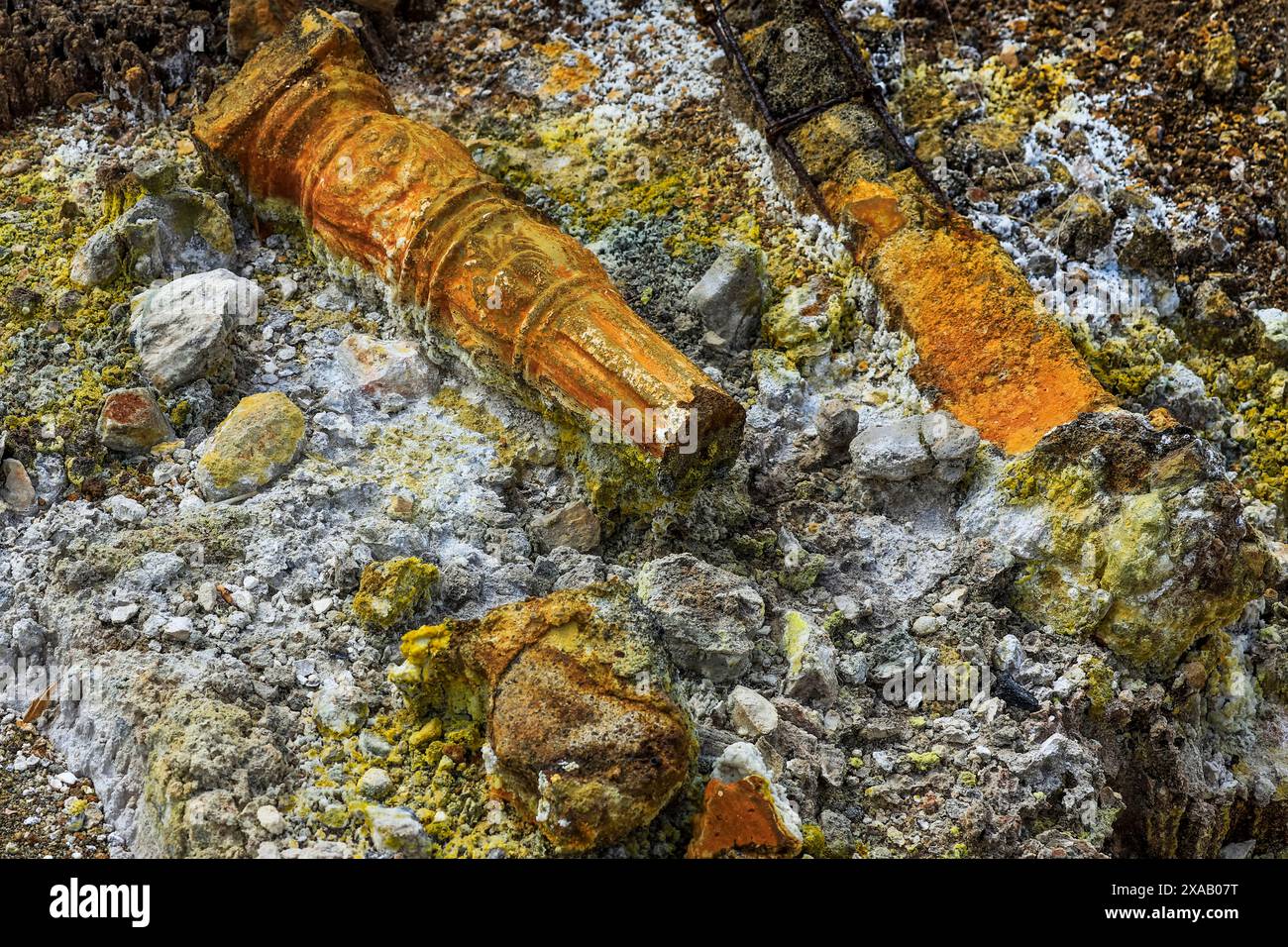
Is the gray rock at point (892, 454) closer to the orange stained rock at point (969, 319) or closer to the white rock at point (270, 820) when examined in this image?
the orange stained rock at point (969, 319)

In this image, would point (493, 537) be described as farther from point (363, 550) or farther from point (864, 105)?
point (864, 105)

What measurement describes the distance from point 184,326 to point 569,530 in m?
1.37

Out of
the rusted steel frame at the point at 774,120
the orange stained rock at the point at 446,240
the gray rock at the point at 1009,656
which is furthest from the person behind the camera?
→ the rusted steel frame at the point at 774,120

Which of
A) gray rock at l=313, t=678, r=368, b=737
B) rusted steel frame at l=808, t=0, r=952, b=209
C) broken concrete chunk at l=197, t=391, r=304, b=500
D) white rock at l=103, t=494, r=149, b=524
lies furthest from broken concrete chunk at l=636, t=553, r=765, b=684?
rusted steel frame at l=808, t=0, r=952, b=209

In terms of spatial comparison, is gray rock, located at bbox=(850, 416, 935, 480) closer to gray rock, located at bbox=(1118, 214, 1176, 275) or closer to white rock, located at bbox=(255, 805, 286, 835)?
gray rock, located at bbox=(1118, 214, 1176, 275)

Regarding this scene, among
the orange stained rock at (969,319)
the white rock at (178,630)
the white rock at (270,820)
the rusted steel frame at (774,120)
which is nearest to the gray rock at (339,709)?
the white rock at (270,820)

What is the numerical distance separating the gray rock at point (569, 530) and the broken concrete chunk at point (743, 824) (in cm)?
95

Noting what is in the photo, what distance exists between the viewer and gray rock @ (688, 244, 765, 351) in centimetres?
446

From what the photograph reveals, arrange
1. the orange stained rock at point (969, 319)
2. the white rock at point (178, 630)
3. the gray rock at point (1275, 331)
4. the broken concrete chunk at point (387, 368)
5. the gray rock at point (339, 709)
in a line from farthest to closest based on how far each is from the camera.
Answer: the gray rock at point (1275, 331)
the broken concrete chunk at point (387, 368)
the orange stained rock at point (969, 319)
the white rock at point (178, 630)
the gray rock at point (339, 709)

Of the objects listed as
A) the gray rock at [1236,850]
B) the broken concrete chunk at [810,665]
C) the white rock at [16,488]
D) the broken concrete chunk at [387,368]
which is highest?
the broken concrete chunk at [387,368]

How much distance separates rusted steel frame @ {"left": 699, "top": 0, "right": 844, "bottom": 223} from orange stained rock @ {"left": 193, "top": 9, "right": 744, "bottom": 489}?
923mm

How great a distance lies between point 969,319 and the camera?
14.1 feet

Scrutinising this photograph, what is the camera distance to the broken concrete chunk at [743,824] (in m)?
3.11

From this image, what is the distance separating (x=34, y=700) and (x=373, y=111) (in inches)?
87.3
